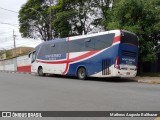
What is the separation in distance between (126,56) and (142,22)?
182 inches

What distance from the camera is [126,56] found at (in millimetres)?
20844

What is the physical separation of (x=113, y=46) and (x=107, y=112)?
11.9 m

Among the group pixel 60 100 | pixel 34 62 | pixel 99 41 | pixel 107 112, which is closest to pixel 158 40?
pixel 99 41

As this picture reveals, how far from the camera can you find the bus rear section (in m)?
20.2

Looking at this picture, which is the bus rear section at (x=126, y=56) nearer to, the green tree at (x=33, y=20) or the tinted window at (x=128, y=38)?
the tinted window at (x=128, y=38)

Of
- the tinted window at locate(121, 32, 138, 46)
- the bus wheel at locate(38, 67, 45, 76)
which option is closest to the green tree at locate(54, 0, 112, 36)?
the bus wheel at locate(38, 67, 45, 76)

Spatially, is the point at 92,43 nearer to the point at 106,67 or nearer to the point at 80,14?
the point at 106,67

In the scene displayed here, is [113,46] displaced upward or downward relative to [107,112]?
upward

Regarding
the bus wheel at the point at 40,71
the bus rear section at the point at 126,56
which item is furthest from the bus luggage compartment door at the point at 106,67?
the bus wheel at the point at 40,71

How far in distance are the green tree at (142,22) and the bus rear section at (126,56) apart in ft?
8.97

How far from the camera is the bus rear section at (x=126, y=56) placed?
2020 cm

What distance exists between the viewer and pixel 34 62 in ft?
94.0

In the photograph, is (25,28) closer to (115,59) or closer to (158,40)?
(158,40)

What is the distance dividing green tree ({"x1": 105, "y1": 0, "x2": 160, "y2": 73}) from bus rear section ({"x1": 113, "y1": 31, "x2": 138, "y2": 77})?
2734 mm
